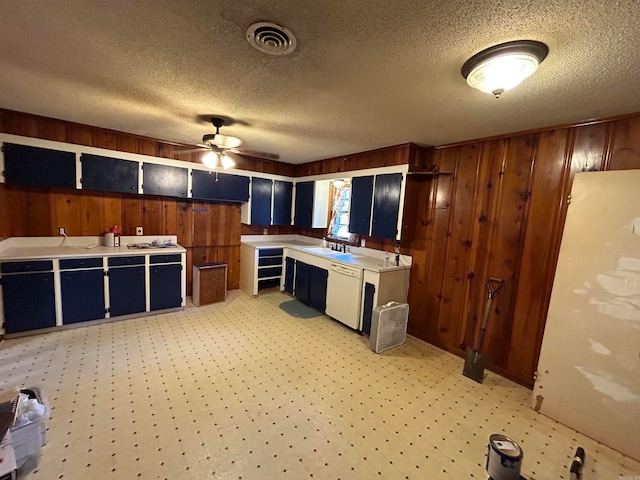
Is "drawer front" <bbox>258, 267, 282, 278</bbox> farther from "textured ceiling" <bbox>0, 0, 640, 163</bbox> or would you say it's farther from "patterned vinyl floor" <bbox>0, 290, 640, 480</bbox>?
"textured ceiling" <bbox>0, 0, 640, 163</bbox>

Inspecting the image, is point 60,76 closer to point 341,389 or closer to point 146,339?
point 146,339

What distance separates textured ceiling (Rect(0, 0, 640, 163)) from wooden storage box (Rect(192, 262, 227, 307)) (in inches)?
87.4

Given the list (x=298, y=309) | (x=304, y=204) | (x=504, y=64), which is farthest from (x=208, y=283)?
(x=504, y=64)

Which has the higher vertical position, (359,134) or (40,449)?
(359,134)

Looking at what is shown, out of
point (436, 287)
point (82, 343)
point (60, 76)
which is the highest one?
point (60, 76)

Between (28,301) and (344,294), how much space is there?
362 cm

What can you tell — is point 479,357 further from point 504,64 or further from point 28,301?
point 28,301

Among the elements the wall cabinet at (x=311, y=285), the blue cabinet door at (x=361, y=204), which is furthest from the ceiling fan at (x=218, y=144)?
the wall cabinet at (x=311, y=285)

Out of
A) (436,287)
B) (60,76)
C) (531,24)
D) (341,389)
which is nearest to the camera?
(531,24)

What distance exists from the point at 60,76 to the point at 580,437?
4806mm

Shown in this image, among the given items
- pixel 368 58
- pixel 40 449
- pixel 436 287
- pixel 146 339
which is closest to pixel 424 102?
pixel 368 58

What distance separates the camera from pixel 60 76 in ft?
6.57

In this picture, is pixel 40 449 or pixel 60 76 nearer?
pixel 40 449

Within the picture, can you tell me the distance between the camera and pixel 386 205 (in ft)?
11.7
